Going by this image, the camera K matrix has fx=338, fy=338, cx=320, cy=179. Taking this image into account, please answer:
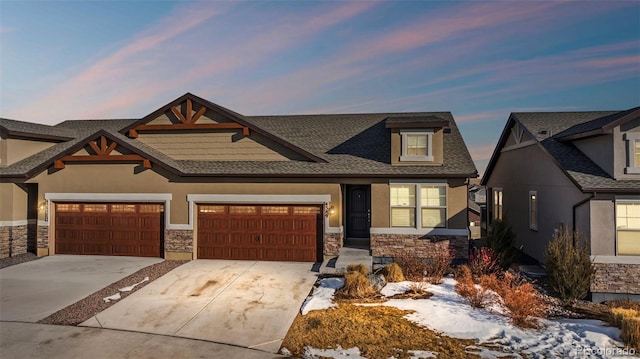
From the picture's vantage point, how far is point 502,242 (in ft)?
41.4

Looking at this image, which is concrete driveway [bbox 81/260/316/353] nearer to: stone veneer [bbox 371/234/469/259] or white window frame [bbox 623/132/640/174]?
stone veneer [bbox 371/234/469/259]

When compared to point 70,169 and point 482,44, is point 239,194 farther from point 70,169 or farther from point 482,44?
point 482,44

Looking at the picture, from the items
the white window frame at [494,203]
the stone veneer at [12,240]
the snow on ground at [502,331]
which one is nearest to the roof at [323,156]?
the stone veneer at [12,240]

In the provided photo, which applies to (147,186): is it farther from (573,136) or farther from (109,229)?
(573,136)

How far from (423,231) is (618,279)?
18.4ft

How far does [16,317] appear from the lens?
8078 mm

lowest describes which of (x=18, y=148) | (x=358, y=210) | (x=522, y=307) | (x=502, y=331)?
(x=502, y=331)

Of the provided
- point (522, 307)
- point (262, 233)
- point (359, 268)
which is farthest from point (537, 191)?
point (262, 233)

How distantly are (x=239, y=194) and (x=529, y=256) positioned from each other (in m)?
12.3

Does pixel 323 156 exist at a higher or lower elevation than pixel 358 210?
higher

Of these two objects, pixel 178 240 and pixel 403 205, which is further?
pixel 178 240

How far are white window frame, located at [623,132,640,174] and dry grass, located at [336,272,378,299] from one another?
8147 mm

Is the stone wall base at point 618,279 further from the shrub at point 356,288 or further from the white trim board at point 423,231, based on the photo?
the shrub at point 356,288

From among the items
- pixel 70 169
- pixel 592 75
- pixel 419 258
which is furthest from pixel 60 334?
pixel 592 75
